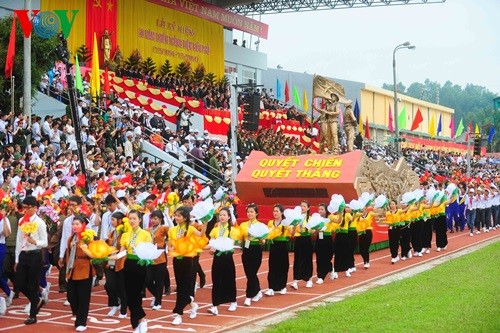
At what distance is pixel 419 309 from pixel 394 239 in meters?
7.92

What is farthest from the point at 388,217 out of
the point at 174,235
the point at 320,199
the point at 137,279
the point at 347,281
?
the point at 137,279

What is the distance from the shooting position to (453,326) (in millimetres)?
10953

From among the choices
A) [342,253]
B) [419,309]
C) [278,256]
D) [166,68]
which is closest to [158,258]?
[278,256]

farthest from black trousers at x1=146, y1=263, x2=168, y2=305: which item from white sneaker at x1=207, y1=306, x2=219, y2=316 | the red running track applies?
Answer: white sneaker at x1=207, y1=306, x2=219, y2=316

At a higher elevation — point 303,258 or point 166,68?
point 166,68

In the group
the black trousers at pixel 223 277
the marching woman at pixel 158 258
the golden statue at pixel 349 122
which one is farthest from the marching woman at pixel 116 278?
the golden statue at pixel 349 122

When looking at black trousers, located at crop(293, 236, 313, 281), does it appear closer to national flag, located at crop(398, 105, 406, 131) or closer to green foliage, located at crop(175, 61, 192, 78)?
green foliage, located at crop(175, 61, 192, 78)

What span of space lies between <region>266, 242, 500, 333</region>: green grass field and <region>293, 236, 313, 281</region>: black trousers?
1400 mm

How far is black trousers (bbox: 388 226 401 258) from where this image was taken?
20.0 m

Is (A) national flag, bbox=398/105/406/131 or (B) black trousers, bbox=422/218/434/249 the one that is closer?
(B) black trousers, bbox=422/218/434/249

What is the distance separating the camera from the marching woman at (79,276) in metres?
11.2

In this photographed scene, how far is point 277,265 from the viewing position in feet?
48.0

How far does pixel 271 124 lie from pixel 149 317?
27919mm

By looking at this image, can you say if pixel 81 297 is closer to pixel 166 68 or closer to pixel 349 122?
pixel 349 122
